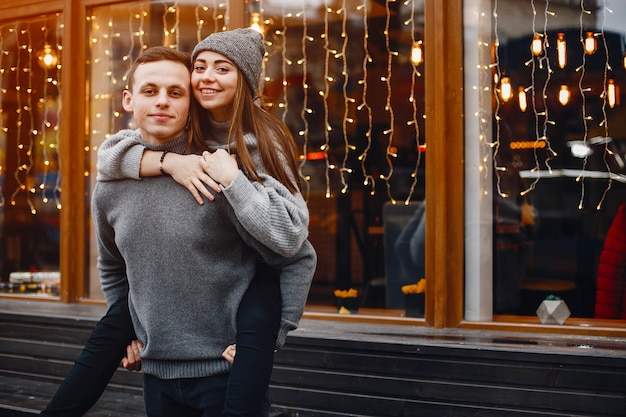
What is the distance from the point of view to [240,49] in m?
2.33

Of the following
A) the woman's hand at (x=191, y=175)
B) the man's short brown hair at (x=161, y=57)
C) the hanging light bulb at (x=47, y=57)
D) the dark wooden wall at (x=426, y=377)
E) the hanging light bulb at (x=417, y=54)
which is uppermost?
the hanging light bulb at (x=47, y=57)

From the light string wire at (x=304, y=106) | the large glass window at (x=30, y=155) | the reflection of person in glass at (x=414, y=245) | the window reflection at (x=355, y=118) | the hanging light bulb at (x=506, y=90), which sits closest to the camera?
the hanging light bulb at (x=506, y=90)

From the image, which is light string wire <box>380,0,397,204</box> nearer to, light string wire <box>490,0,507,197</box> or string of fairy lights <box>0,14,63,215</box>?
light string wire <box>490,0,507,197</box>

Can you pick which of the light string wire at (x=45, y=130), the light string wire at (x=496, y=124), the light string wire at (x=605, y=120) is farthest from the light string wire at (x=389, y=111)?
the light string wire at (x=45, y=130)

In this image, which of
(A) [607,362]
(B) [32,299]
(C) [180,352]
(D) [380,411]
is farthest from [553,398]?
(B) [32,299]

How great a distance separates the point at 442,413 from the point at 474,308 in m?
0.89

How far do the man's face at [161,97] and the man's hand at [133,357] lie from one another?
25.8 inches

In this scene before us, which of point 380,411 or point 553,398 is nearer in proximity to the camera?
point 553,398

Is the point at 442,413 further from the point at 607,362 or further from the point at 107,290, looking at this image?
the point at 107,290

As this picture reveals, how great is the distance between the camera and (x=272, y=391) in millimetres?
4480

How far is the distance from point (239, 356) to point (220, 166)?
529 mm

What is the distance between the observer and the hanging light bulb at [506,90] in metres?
5.09

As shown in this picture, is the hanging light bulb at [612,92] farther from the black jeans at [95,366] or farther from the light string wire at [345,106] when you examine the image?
the black jeans at [95,366]

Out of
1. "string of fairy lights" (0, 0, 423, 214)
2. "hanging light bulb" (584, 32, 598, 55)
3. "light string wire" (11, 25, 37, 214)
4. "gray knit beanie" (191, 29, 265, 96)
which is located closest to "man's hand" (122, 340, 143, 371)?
"gray knit beanie" (191, 29, 265, 96)
